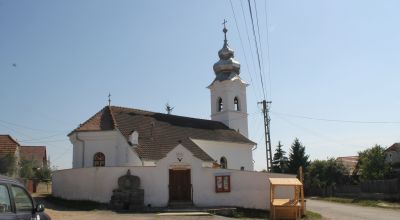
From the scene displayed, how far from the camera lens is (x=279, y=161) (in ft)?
201

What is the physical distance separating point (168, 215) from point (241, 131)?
2609 cm

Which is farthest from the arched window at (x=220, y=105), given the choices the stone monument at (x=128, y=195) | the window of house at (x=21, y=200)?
the window of house at (x=21, y=200)

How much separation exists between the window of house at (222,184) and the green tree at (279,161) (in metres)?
31.3

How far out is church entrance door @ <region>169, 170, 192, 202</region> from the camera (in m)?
26.3

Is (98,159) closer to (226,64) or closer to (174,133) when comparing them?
(174,133)

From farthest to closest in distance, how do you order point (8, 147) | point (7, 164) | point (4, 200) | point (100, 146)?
point (8, 147), point (7, 164), point (100, 146), point (4, 200)

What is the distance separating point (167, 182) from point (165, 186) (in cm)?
26

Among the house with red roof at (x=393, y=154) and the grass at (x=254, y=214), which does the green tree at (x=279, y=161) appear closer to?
the house with red roof at (x=393, y=154)

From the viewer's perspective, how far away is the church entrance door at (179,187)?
26.3 meters

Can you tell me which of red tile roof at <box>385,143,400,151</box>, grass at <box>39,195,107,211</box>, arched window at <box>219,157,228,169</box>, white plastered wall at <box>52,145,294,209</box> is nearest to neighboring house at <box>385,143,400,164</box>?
red tile roof at <box>385,143,400,151</box>

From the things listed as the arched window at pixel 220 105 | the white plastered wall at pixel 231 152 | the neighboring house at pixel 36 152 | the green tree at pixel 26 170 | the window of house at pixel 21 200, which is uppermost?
the arched window at pixel 220 105

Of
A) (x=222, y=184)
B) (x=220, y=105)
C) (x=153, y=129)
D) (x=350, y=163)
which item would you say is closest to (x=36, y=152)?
(x=220, y=105)

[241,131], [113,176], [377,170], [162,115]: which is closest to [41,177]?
[162,115]

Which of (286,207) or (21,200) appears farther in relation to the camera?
(286,207)
